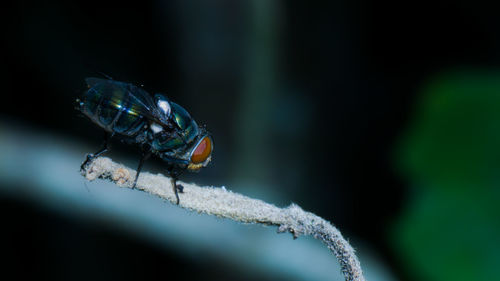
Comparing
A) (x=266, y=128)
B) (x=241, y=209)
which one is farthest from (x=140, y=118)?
(x=266, y=128)

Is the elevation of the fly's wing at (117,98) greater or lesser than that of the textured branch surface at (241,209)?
lesser

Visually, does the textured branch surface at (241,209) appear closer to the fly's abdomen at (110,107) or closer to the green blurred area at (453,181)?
the fly's abdomen at (110,107)

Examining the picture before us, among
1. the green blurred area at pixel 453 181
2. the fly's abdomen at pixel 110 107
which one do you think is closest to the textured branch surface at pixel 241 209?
the fly's abdomen at pixel 110 107

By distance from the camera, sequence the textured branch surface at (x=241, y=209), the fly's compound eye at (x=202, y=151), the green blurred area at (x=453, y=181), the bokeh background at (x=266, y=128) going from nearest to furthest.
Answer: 1. the textured branch surface at (x=241, y=209)
2. the fly's compound eye at (x=202, y=151)
3. the green blurred area at (x=453, y=181)
4. the bokeh background at (x=266, y=128)

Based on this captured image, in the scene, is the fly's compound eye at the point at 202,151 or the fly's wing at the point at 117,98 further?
the fly's compound eye at the point at 202,151

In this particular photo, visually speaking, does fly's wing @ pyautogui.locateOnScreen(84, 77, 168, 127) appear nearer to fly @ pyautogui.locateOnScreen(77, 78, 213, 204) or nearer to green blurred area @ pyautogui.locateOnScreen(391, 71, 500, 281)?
fly @ pyautogui.locateOnScreen(77, 78, 213, 204)
